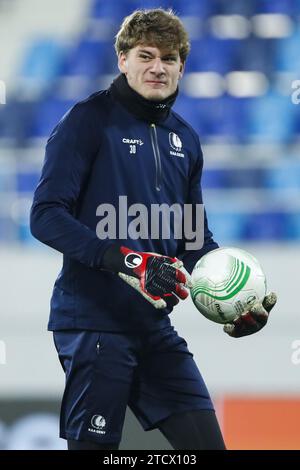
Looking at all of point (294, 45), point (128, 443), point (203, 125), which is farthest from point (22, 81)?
point (128, 443)

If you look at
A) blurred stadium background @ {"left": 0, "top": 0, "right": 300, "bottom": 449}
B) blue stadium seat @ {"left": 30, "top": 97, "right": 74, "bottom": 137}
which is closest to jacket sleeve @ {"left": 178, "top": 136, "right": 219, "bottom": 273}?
blurred stadium background @ {"left": 0, "top": 0, "right": 300, "bottom": 449}

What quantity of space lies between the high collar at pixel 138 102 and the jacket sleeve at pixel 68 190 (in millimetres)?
157

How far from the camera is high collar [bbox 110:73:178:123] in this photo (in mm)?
3172

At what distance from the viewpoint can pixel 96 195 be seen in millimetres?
3092

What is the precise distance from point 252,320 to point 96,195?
62 centimetres

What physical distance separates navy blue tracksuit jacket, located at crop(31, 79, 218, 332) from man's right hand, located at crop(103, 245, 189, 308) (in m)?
0.05

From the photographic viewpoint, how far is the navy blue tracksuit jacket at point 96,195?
9.76ft

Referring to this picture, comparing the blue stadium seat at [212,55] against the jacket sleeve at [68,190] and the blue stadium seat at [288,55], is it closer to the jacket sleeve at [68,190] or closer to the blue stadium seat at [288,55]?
the blue stadium seat at [288,55]

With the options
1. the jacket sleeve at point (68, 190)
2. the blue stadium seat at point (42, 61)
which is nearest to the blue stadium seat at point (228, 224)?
the blue stadium seat at point (42, 61)

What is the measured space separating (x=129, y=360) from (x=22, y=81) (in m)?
6.28

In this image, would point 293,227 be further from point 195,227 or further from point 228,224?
point 195,227

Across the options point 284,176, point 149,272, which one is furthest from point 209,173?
point 149,272

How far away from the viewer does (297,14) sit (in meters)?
8.92

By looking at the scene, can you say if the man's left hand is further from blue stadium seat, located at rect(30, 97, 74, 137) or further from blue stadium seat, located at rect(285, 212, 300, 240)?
blue stadium seat, located at rect(30, 97, 74, 137)
